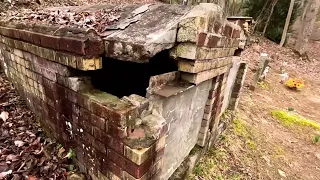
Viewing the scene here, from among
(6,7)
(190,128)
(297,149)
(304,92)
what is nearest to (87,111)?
(190,128)

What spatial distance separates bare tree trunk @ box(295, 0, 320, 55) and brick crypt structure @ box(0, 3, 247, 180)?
50.3 ft

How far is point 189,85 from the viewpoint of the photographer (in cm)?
236

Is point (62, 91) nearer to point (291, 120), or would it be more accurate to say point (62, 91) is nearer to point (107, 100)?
point (107, 100)

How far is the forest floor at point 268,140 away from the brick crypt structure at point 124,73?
5.11ft

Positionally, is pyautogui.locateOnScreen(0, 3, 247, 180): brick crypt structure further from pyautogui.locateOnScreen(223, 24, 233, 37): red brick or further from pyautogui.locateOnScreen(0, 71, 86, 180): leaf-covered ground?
pyautogui.locateOnScreen(0, 71, 86, 180): leaf-covered ground

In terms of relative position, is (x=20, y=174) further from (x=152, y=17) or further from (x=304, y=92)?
(x=304, y=92)

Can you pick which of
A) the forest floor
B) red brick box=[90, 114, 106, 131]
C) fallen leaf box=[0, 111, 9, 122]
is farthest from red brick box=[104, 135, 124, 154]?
the forest floor

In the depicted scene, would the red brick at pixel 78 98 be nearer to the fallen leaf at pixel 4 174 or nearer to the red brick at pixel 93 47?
the red brick at pixel 93 47

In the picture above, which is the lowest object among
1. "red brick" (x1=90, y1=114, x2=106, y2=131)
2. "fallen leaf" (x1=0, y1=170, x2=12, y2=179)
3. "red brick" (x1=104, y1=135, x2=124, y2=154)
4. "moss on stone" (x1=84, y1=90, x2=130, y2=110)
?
"fallen leaf" (x1=0, y1=170, x2=12, y2=179)

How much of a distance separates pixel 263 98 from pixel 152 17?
7545 millimetres

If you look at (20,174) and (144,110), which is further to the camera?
(20,174)

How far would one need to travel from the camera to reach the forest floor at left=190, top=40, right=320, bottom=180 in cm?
424

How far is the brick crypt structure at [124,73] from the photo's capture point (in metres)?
1.85

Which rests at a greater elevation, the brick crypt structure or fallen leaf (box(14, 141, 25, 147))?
the brick crypt structure
